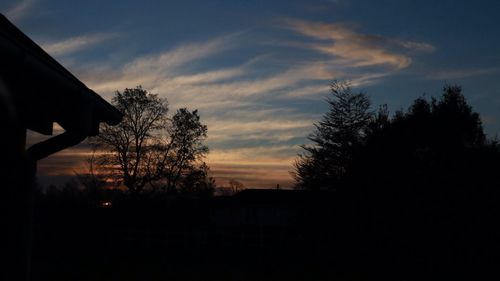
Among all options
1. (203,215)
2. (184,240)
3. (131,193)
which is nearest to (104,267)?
(184,240)

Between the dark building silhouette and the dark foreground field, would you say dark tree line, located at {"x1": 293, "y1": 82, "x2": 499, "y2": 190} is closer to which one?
the dark foreground field

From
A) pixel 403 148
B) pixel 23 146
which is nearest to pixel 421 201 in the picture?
pixel 403 148

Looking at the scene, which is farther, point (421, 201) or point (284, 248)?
point (284, 248)

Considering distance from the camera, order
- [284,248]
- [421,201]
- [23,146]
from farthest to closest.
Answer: [284,248]
[421,201]
[23,146]

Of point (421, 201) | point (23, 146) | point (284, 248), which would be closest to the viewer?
point (23, 146)

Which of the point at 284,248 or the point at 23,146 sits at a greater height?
the point at 23,146

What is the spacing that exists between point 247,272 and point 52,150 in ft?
60.9

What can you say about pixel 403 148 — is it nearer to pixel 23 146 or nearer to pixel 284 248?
pixel 284 248

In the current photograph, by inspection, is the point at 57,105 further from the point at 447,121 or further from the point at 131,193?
the point at 131,193

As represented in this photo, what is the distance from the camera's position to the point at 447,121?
101 ft

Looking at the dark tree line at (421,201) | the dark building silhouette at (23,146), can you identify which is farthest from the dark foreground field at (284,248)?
the dark building silhouette at (23,146)

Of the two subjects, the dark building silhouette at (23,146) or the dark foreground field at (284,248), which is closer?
the dark building silhouette at (23,146)

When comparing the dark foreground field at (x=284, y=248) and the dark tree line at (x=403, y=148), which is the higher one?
the dark tree line at (x=403, y=148)

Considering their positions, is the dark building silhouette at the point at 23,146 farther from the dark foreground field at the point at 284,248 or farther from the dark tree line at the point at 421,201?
the dark tree line at the point at 421,201
